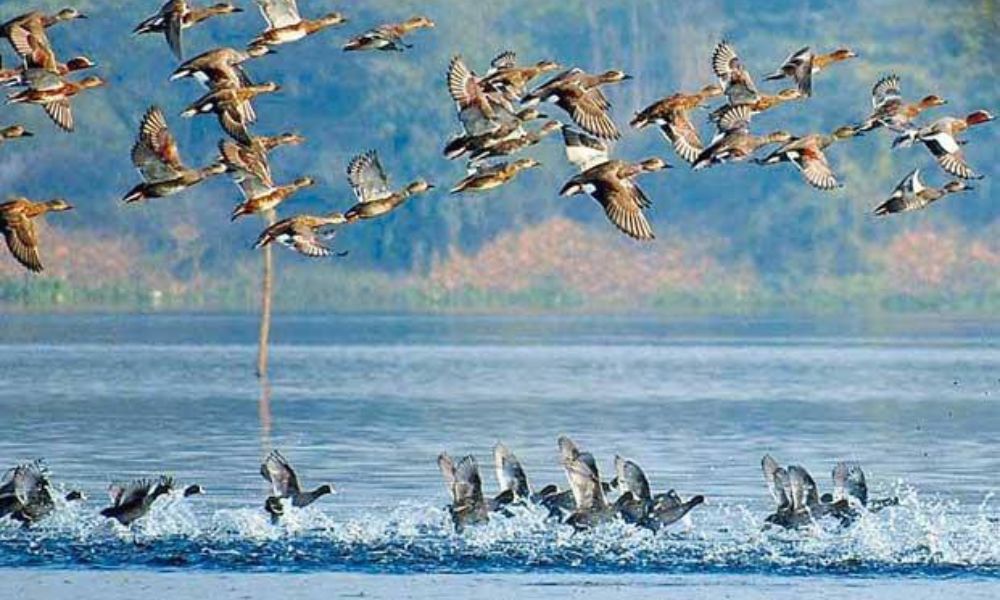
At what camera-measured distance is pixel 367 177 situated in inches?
1209

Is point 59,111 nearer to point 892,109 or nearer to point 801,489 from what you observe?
point 892,109

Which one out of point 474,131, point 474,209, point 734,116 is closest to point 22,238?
point 474,131

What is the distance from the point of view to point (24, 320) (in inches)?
4311

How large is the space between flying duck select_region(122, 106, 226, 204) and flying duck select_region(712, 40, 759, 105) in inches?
196

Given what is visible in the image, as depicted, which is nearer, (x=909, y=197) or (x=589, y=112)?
(x=589, y=112)

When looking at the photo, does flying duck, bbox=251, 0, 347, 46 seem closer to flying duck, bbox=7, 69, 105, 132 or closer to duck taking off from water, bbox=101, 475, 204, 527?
flying duck, bbox=7, 69, 105, 132

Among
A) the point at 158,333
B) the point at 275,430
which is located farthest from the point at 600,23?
the point at 275,430

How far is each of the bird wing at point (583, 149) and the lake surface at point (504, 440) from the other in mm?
3953

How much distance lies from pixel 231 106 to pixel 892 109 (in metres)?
6.52

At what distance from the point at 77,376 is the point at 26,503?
37.1 m

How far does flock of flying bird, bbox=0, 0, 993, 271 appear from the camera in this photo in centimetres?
2880

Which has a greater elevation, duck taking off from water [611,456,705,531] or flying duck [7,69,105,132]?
flying duck [7,69,105,132]

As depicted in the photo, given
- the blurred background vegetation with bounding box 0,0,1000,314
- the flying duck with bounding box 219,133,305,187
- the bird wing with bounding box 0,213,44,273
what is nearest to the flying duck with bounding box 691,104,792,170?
the flying duck with bounding box 219,133,305,187

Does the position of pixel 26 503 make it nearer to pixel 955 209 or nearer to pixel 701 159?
pixel 701 159
